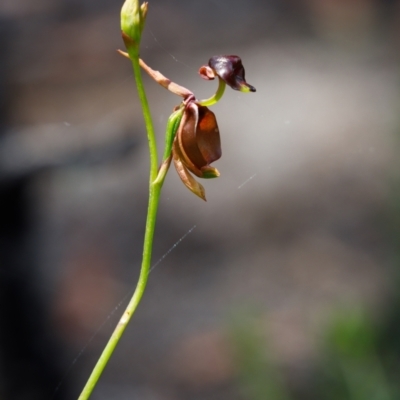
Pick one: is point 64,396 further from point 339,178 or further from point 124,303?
point 339,178

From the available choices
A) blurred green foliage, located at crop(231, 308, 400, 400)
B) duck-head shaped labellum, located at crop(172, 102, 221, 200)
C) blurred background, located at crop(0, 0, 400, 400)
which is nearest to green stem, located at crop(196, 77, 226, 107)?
duck-head shaped labellum, located at crop(172, 102, 221, 200)

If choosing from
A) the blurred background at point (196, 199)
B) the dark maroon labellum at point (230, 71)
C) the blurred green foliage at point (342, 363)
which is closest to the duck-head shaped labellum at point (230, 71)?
the dark maroon labellum at point (230, 71)

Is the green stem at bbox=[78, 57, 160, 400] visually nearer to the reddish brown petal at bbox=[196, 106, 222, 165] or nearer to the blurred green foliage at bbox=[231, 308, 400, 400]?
the reddish brown petal at bbox=[196, 106, 222, 165]

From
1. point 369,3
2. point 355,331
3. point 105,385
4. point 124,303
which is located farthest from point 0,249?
point 369,3

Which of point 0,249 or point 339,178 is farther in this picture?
point 339,178

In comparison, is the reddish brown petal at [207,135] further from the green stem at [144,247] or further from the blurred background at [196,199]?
the blurred background at [196,199]

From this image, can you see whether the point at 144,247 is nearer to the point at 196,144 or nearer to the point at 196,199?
the point at 196,144
